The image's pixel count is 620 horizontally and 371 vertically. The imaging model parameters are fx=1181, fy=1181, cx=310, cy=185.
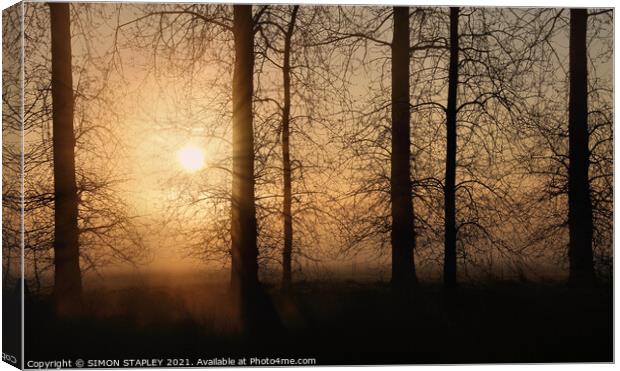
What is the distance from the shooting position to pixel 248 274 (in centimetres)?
1282

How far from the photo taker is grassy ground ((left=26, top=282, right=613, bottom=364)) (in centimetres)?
1260

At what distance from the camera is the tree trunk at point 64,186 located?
492 inches

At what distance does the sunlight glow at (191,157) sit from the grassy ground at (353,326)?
130cm

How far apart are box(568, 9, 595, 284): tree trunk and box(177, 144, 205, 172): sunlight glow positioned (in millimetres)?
4199

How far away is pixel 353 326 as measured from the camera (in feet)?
42.4

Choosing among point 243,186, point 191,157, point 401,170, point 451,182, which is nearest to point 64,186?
point 191,157

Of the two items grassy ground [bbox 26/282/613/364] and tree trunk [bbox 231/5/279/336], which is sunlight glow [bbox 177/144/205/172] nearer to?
tree trunk [bbox 231/5/279/336]

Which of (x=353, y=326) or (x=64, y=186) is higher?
(x=64, y=186)

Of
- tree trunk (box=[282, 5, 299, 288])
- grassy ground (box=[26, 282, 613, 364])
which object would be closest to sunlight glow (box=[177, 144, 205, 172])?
tree trunk (box=[282, 5, 299, 288])

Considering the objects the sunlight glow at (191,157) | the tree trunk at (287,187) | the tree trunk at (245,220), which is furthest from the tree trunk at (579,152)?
the sunlight glow at (191,157)

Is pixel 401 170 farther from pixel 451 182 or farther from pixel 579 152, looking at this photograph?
pixel 579 152

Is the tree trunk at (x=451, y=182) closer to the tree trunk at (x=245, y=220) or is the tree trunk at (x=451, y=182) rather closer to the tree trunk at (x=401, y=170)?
the tree trunk at (x=401, y=170)

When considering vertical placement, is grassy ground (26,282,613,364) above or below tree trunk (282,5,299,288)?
below

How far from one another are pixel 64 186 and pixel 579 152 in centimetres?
577
